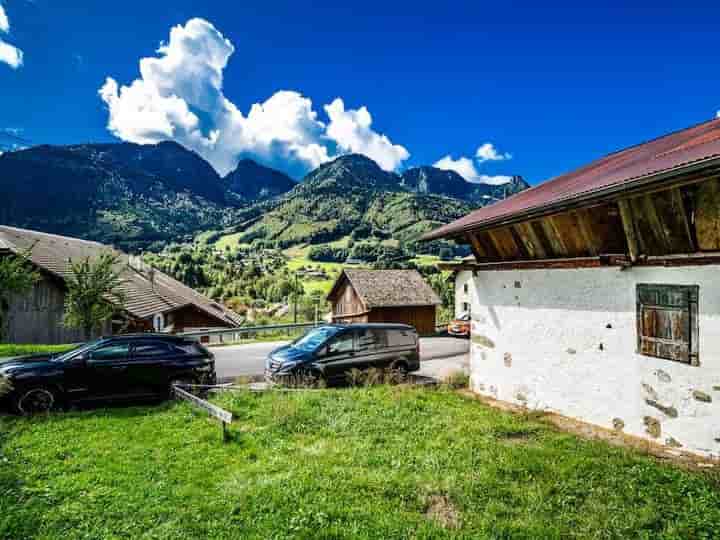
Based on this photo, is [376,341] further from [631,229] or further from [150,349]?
[631,229]

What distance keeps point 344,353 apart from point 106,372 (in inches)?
238

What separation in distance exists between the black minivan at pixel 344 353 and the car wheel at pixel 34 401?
518 cm

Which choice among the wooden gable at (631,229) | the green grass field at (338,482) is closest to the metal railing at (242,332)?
the green grass field at (338,482)

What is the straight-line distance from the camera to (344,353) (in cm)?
1189

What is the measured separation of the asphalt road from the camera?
49.4 ft

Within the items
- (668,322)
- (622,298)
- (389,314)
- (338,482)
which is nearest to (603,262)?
(622,298)

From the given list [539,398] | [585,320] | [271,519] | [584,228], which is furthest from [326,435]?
[584,228]

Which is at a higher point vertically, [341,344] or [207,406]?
[341,344]

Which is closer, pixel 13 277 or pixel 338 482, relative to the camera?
pixel 338 482

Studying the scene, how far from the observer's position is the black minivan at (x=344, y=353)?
A: 11.5 metres

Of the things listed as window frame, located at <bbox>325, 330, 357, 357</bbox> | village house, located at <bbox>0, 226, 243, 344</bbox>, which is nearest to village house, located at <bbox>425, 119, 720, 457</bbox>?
window frame, located at <bbox>325, 330, 357, 357</bbox>

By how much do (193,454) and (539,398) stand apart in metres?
7.04

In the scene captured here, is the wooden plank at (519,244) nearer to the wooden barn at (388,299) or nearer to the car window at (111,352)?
the car window at (111,352)

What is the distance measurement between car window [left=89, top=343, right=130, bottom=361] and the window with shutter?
35.6 ft
